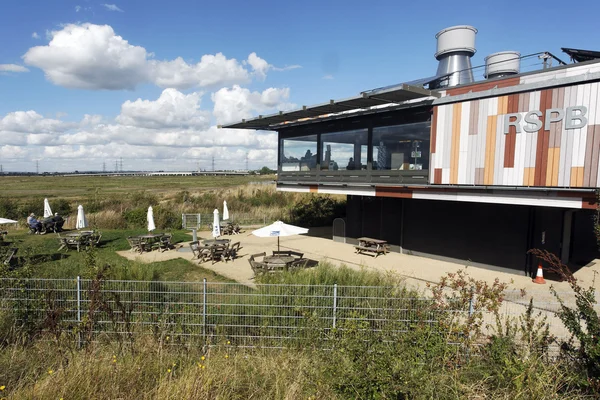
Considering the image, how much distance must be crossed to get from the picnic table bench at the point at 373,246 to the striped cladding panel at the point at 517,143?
3683mm

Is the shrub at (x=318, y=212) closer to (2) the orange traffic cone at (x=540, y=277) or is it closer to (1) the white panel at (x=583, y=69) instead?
(2) the orange traffic cone at (x=540, y=277)

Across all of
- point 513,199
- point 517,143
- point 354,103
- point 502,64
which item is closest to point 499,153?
point 517,143

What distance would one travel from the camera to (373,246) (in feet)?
53.5

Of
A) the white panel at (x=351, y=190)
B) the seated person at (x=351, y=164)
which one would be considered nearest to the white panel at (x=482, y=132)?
the white panel at (x=351, y=190)

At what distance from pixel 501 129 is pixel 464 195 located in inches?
92.0

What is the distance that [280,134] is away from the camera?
20641 mm

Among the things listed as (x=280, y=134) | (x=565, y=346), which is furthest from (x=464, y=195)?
(x=280, y=134)

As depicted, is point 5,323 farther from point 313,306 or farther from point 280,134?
point 280,134

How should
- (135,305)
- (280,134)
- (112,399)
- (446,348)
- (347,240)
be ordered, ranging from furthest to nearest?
(280,134), (347,240), (135,305), (446,348), (112,399)

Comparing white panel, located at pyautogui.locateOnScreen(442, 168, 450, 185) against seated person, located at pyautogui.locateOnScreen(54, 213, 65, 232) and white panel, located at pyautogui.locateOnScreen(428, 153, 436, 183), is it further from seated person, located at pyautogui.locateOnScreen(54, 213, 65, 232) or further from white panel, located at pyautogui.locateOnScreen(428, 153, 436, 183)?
seated person, located at pyautogui.locateOnScreen(54, 213, 65, 232)

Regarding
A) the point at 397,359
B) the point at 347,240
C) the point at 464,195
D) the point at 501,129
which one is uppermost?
the point at 501,129

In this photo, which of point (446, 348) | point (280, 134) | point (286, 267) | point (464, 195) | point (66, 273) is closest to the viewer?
point (446, 348)

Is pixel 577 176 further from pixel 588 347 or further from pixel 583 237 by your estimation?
pixel 583 237

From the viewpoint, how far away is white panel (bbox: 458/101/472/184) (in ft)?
41.1
